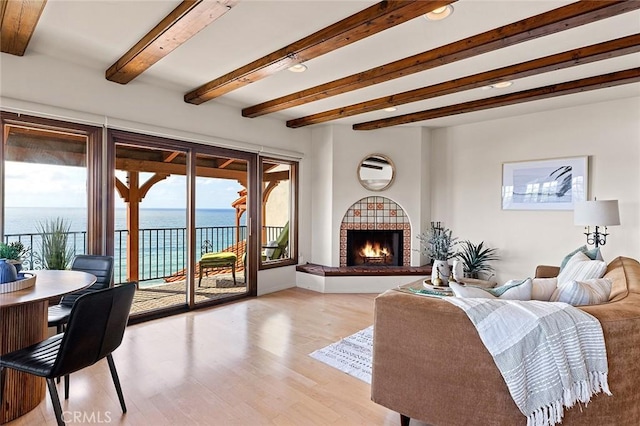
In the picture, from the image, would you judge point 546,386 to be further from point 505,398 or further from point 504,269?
point 504,269

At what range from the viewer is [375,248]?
557 centimetres

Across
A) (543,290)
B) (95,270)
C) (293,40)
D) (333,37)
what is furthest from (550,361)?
(95,270)

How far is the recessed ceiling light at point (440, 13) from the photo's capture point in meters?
2.22

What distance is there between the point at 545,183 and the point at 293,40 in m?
3.77

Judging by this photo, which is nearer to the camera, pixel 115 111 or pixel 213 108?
pixel 115 111

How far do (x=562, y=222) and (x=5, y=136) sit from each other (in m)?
5.97

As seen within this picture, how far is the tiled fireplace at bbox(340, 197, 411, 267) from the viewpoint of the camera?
5.37 metres

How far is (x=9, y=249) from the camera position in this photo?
2.12 meters

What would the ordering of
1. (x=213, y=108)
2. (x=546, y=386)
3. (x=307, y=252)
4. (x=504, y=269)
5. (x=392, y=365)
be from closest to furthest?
(x=546, y=386)
(x=392, y=365)
(x=213, y=108)
(x=504, y=269)
(x=307, y=252)

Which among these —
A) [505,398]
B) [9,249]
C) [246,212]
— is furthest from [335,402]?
[246,212]

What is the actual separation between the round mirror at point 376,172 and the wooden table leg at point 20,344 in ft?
13.7

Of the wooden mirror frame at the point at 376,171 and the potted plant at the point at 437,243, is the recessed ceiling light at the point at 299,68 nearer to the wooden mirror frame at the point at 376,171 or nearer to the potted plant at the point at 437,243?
the wooden mirror frame at the point at 376,171

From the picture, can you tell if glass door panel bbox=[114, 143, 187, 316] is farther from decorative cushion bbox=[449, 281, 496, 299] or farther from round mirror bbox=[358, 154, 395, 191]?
decorative cushion bbox=[449, 281, 496, 299]

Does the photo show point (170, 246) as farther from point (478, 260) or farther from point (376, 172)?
point (478, 260)
